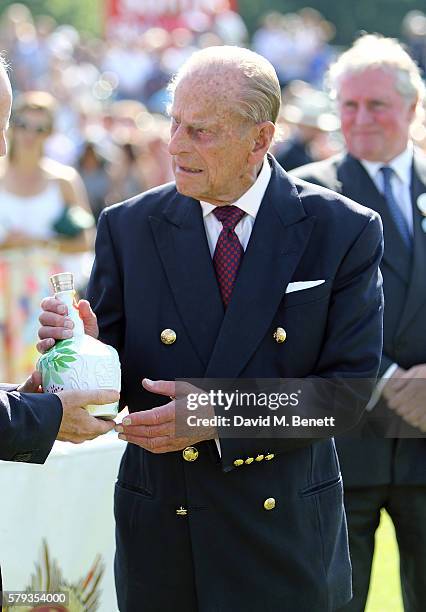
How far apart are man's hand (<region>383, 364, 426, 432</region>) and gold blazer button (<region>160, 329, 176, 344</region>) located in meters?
1.29

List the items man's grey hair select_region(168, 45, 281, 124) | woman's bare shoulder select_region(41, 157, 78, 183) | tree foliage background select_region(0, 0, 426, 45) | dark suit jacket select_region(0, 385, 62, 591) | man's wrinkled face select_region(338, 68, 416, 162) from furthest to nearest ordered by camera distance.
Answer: tree foliage background select_region(0, 0, 426, 45)
woman's bare shoulder select_region(41, 157, 78, 183)
man's wrinkled face select_region(338, 68, 416, 162)
man's grey hair select_region(168, 45, 281, 124)
dark suit jacket select_region(0, 385, 62, 591)

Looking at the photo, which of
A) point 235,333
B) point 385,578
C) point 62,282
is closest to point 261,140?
point 235,333

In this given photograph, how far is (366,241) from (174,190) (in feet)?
2.21

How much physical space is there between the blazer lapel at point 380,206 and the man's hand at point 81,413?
1.66 meters

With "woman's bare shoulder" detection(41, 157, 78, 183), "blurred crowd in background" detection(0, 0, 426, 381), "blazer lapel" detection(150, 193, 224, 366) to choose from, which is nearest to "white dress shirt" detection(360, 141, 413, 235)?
"blurred crowd in background" detection(0, 0, 426, 381)

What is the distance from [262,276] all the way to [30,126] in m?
5.92

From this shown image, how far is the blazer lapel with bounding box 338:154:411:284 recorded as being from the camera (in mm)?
4855

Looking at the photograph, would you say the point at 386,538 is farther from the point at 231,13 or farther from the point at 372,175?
the point at 231,13

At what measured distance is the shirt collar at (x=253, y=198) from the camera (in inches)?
152

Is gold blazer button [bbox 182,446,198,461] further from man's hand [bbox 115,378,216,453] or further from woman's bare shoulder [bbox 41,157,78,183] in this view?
woman's bare shoulder [bbox 41,157,78,183]

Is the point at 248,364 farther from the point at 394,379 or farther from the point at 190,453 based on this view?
the point at 394,379

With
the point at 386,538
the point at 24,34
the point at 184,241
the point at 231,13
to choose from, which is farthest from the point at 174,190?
the point at 231,13

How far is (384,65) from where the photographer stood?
516 centimetres

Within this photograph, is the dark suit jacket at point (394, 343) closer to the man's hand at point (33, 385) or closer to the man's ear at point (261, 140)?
the man's ear at point (261, 140)
